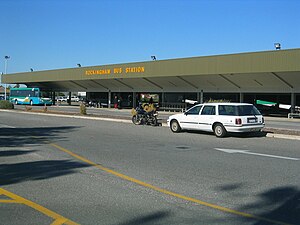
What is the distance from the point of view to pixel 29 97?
211 feet

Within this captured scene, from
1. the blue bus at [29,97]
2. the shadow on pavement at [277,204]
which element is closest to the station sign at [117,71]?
the blue bus at [29,97]

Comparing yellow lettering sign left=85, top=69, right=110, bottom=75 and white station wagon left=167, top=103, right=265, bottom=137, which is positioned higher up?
yellow lettering sign left=85, top=69, right=110, bottom=75

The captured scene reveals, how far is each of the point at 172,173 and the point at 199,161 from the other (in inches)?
68.8

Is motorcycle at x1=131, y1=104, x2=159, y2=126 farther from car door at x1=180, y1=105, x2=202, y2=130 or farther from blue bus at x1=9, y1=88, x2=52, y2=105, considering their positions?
blue bus at x1=9, y1=88, x2=52, y2=105

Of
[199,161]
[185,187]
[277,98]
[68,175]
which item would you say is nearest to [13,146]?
[68,175]

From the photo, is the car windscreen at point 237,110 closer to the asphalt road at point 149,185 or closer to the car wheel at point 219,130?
the car wheel at point 219,130

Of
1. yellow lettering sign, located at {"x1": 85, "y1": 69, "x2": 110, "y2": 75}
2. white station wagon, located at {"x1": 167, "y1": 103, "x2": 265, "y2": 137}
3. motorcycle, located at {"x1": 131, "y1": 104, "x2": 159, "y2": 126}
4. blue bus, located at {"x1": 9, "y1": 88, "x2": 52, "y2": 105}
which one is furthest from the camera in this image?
blue bus, located at {"x1": 9, "y1": 88, "x2": 52, "y2": 105}

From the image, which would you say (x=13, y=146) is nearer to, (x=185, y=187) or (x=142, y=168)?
(x=142, y=168)

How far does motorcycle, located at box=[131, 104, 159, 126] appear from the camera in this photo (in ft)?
76.9

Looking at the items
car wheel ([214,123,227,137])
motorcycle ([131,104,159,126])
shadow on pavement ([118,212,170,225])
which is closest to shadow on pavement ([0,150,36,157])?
shadow on pavement ([118,212,170,225])

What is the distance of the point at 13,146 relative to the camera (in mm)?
13086

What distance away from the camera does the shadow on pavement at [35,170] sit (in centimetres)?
801

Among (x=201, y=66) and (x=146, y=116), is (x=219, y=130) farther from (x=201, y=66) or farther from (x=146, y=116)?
(x=201, y=66)

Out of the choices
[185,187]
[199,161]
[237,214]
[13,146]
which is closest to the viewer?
[237,214]
